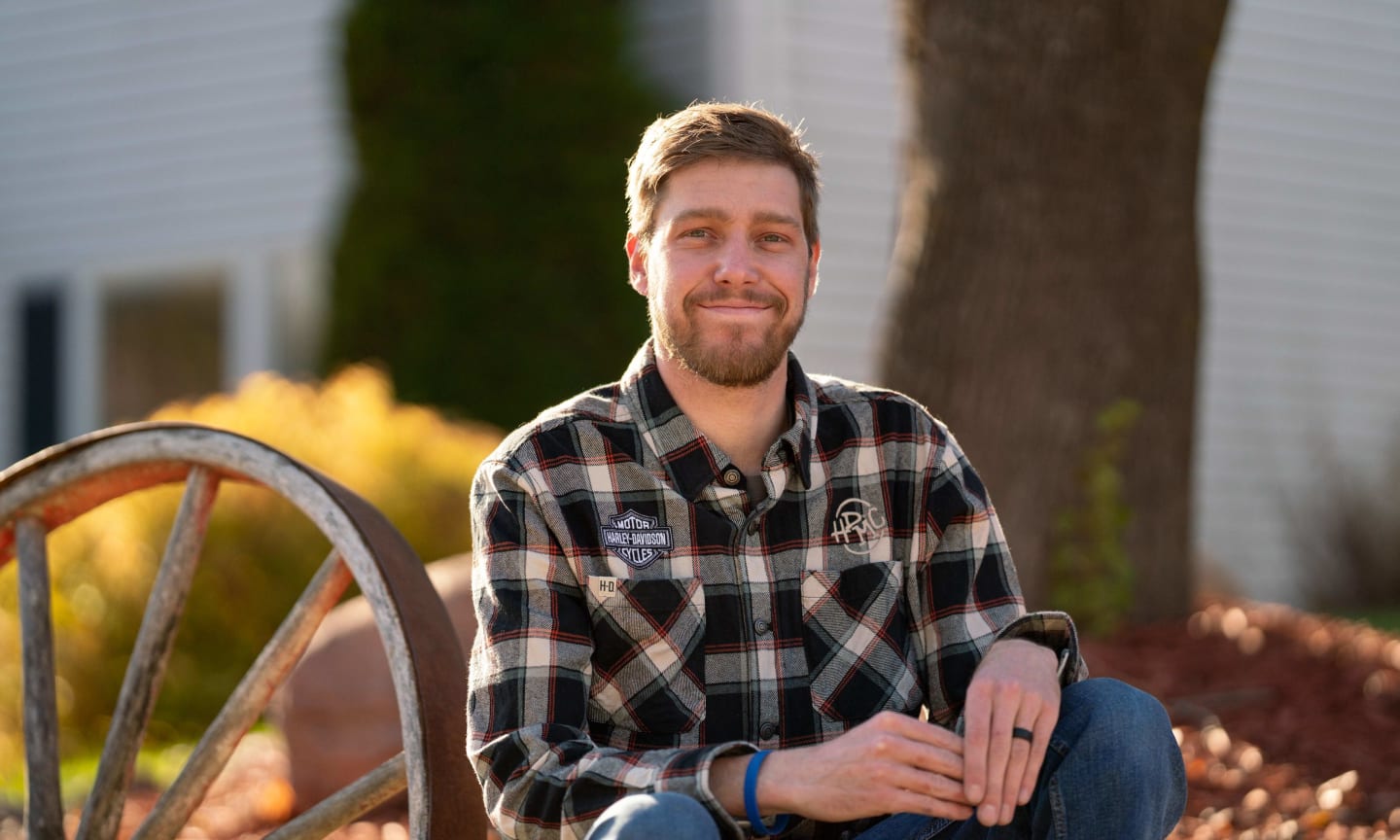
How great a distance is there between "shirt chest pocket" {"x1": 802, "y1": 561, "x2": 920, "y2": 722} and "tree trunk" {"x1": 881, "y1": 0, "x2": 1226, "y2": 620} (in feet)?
7.56

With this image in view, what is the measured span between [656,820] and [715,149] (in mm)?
1028

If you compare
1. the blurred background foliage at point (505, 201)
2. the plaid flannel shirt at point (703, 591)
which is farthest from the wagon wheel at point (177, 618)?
the blurred background foliage at point (505, 201)

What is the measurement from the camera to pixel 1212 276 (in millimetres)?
10039

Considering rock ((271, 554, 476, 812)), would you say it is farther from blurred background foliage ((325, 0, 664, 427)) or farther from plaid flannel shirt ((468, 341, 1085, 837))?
blurred background foliage ((325, 0, 664, 427))

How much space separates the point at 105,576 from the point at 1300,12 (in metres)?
7.88

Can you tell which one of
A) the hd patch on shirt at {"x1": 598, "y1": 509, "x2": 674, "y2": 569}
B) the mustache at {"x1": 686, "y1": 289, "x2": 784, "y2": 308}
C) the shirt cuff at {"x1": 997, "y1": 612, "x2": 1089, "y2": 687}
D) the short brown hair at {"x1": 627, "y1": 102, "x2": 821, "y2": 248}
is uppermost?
the short brown hair at {"x1": 627, "y1": 102, "x2": 821, "y2": 248}

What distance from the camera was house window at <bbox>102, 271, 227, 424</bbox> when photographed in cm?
1086

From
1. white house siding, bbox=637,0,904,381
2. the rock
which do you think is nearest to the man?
A: the rock

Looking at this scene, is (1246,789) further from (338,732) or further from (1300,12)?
(1300,12)

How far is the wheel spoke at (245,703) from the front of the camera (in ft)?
8.67

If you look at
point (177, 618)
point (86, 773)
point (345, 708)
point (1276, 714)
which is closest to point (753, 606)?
point (177, 618)

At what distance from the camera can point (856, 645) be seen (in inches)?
96.1

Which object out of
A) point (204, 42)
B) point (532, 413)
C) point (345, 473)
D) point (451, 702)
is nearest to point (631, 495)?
point (451, 702)

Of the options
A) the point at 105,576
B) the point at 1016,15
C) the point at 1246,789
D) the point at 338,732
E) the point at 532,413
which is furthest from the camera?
the point at 532,413
